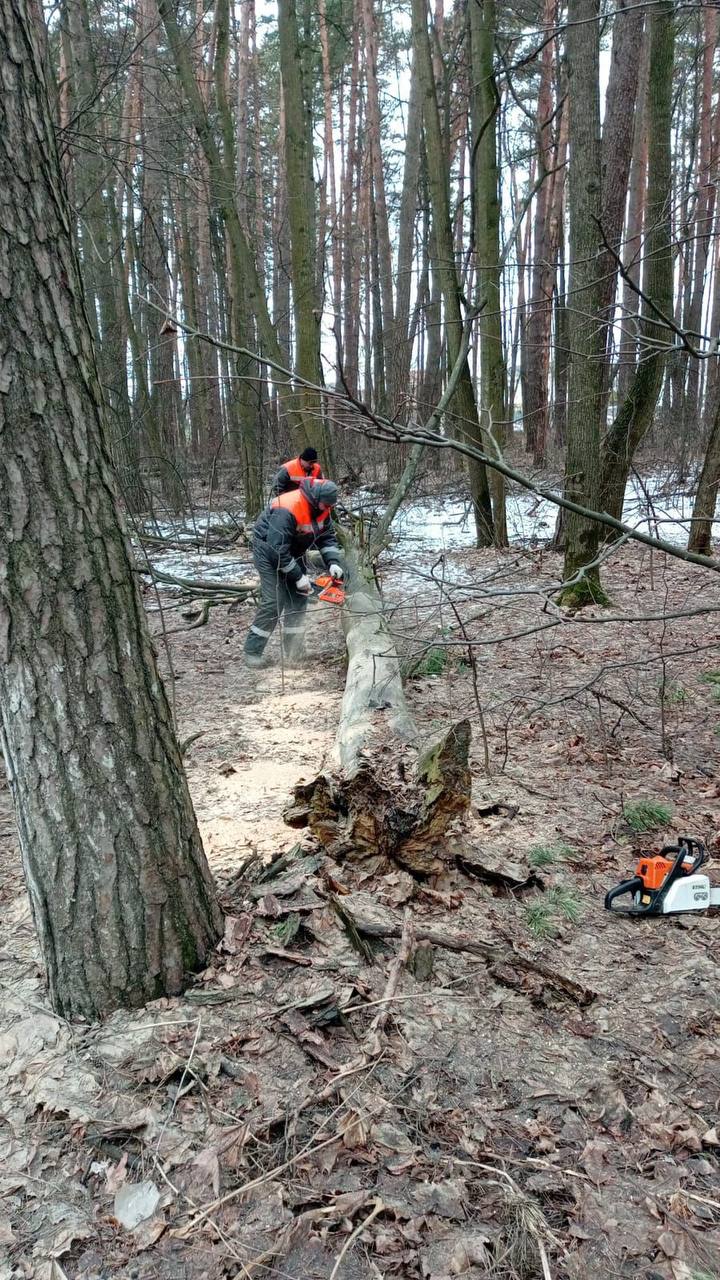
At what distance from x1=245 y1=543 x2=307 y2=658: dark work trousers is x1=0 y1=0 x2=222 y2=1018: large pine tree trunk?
438 cm

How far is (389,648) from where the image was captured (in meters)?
5.23

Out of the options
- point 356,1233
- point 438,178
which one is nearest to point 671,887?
point 356,1233

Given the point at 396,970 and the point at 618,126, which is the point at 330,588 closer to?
the point at 396,970

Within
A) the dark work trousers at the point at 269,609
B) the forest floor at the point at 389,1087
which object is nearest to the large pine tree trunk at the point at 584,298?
the dark work trousers at the point at 269,609

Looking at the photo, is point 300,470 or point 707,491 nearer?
point 300,470

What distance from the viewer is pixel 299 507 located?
6770 millimetres

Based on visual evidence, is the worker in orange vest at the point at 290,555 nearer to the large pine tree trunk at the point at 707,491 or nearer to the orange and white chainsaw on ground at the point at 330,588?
the orange and white chainsaw on ground at the point at 330,588

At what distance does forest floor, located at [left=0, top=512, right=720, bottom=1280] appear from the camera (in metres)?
1.82

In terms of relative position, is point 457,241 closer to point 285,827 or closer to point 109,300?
point 109,300

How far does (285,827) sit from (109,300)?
11556 millimetres

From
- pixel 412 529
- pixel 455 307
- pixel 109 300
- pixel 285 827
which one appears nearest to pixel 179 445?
pixel 109 300

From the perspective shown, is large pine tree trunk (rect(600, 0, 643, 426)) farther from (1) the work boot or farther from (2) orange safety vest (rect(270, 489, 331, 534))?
(1) the work boot

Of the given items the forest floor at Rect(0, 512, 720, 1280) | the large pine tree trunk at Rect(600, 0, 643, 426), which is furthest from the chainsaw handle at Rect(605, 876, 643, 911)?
the large pine tree trunk at Rect(600, 0, 643, 426)

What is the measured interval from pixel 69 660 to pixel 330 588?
449cm
